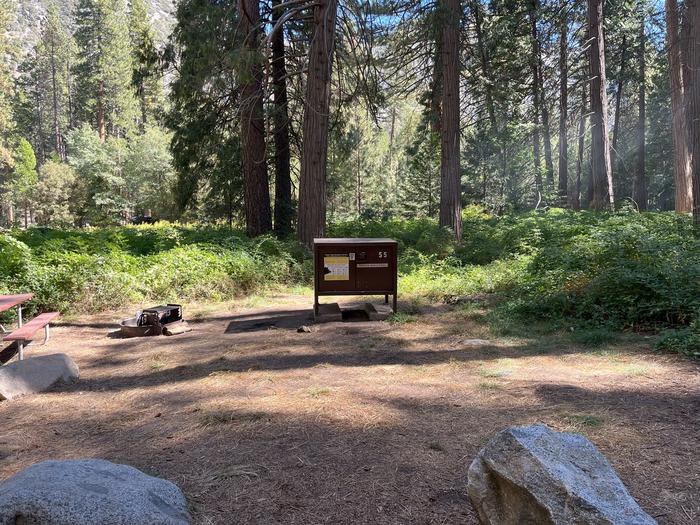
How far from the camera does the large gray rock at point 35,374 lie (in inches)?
210

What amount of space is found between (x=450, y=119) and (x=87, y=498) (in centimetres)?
1520

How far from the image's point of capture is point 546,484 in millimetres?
2252

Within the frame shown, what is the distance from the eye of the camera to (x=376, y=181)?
205 ft

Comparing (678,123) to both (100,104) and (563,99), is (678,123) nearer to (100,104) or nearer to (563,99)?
(563,99)

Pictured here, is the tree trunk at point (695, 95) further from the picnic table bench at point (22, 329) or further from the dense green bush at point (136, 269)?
the picnic table bench at point (22, 329)

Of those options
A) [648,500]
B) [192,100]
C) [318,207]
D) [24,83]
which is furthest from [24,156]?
[648,500]

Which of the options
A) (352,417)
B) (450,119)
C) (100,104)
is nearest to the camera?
(352,417)

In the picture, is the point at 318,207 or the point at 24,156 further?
the point at 24,156

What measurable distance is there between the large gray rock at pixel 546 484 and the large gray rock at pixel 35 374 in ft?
16.0

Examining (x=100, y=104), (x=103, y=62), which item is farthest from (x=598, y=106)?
(x=103, y=62)

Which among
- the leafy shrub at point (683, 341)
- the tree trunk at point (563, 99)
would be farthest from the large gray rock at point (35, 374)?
the tree trunk at point (563, 99)

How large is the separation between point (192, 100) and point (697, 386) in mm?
16653

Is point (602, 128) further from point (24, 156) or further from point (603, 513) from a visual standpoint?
point (24, 156)

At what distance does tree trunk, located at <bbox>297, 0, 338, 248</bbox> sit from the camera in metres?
12.6
